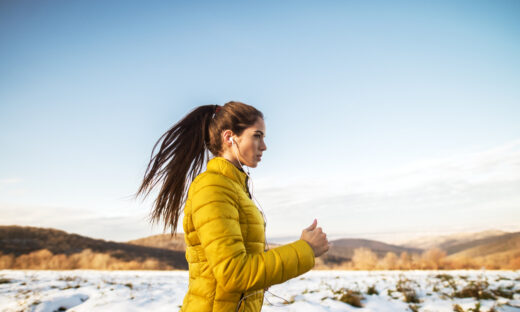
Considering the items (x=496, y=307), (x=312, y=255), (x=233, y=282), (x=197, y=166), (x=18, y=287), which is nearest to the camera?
(x=233, y=282)

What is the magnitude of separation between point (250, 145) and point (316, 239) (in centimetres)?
75

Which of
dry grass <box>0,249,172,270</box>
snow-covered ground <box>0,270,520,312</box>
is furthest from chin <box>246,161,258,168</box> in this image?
dry grass <box>0,249,172,270</box>

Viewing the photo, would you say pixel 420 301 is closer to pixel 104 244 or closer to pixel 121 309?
pixel 121 309

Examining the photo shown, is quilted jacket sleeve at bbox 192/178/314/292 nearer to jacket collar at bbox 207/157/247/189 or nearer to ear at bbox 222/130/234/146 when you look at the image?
jacket collar at bbox 207/157/247/189

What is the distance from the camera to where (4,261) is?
418 inches

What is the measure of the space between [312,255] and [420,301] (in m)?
5.68

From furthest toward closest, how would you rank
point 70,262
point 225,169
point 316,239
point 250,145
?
1. point 70,262
2. point 250,145
3. point 225,169
4. point 316,239

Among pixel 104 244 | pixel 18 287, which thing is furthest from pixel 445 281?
pixel 104 244

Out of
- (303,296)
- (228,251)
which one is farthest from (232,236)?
(303,296)

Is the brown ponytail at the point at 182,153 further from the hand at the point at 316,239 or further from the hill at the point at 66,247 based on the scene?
the hill at the point at 66,247

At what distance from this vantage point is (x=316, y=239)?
1.53m

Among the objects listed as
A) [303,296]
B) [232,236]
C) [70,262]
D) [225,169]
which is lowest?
[303,296]

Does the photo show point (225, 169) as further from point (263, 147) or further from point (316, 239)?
point (316, 239)

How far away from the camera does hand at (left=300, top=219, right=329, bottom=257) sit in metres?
1.52
